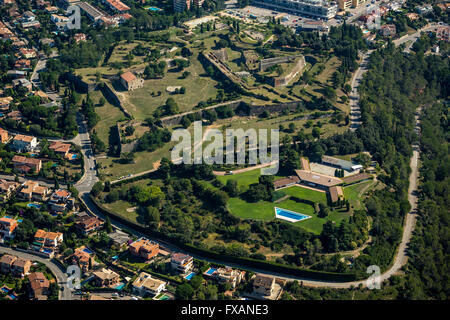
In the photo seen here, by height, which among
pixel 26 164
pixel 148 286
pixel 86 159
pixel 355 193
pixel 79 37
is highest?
pixel 79 37

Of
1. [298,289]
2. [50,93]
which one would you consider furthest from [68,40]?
[298,289]

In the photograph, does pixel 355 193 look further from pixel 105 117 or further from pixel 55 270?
pixel 105 117

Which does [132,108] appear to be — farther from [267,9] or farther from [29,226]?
[267,9]

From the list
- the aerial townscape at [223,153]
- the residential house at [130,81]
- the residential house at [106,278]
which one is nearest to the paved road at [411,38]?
the aerial townscape at [223,153]

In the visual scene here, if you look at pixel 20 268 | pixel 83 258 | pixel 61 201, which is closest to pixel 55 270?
pixel 83 258

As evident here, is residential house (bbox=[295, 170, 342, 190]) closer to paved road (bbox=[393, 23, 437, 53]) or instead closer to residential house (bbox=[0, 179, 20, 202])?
residential house (bbox=[0, 179, 20, 202])
